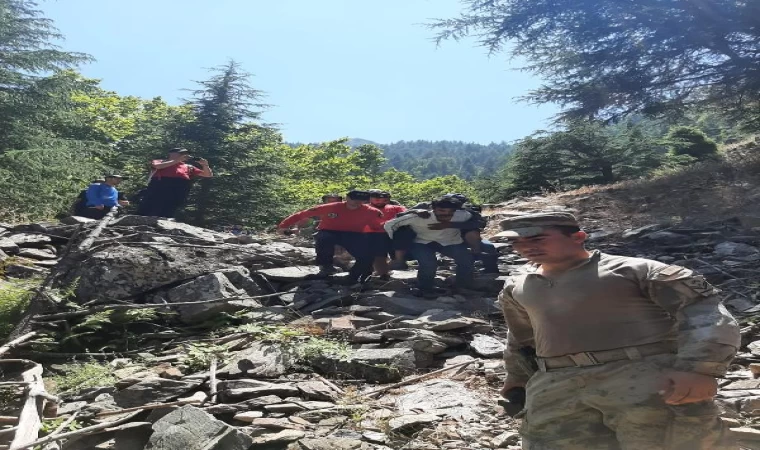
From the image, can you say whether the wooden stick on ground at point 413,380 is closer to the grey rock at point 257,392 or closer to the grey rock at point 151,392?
the grey rock at point 257,392

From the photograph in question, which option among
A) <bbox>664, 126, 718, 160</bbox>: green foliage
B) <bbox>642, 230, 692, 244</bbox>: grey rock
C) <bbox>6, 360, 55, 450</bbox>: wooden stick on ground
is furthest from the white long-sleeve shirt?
<bbox>664, 126, 718, 160</bbox>: green foliage

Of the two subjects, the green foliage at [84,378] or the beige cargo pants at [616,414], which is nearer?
the beige cargo pants at [616,414]

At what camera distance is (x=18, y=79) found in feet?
45.3

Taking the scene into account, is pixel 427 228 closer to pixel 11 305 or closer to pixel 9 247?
pixel 11 305

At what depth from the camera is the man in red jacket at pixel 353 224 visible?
8492 millimetres

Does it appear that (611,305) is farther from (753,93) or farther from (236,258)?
(753,93)

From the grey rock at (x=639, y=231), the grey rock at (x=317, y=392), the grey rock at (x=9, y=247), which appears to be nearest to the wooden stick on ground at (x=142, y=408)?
the grey rock at (x=317, y=392)

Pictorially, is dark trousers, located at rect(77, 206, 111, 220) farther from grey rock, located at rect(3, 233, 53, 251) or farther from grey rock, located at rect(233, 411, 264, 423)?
grey rock, located at rect(233, 411, 264, 423)

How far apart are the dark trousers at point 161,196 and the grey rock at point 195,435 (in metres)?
7.63

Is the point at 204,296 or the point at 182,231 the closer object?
the point at 204,296

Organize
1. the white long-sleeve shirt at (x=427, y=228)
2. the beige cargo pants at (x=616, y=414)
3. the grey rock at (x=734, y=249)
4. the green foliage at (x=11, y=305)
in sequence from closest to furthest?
1. the beige cargo pants at (x=616, y=414)
2. the green foliage at (x=11, y=305)
3. the white long-sleeve shirt at (x=427, y=228)
4. the grey rock at (x=734, y=249)

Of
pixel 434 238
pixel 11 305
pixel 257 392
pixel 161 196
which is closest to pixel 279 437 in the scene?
pixel 257 392

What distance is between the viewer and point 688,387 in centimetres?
223

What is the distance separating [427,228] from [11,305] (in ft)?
15.8
